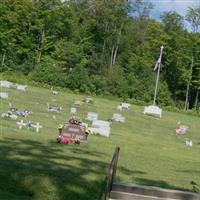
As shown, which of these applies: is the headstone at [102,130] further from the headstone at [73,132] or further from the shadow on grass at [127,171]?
the shadow on grass at [127,171]

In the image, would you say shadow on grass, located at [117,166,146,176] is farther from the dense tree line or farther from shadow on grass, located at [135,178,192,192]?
the dense tree line

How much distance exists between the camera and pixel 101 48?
76.2 m

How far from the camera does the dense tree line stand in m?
67.0

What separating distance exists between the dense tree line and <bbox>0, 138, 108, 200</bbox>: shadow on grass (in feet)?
158

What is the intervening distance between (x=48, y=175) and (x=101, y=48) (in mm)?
65720

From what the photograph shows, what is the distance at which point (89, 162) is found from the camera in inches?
571

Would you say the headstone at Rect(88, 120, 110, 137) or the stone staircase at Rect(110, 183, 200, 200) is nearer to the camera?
the stone staircase at Rect(110, 183, 200, 200)

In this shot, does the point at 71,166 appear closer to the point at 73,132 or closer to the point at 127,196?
the point at 127,196

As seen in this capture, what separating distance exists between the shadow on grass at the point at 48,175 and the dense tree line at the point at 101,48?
4813cm

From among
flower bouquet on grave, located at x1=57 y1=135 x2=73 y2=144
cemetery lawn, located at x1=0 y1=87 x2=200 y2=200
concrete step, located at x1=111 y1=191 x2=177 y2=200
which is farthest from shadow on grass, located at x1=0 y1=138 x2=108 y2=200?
flower bouquet on grave, located at x1=57 y1=135 x2=73 y2=144

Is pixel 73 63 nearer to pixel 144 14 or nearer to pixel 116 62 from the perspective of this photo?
pixel 116 62

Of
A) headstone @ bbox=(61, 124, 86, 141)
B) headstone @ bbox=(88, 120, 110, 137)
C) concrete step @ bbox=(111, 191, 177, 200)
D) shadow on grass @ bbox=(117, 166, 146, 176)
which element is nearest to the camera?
concrete step @ bbox=(111, 191, 177, 200)

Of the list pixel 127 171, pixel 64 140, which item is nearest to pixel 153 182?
pixel 127 171

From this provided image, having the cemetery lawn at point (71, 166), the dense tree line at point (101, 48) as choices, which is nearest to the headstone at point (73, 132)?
the cemetery lawn at point (71, 166)
